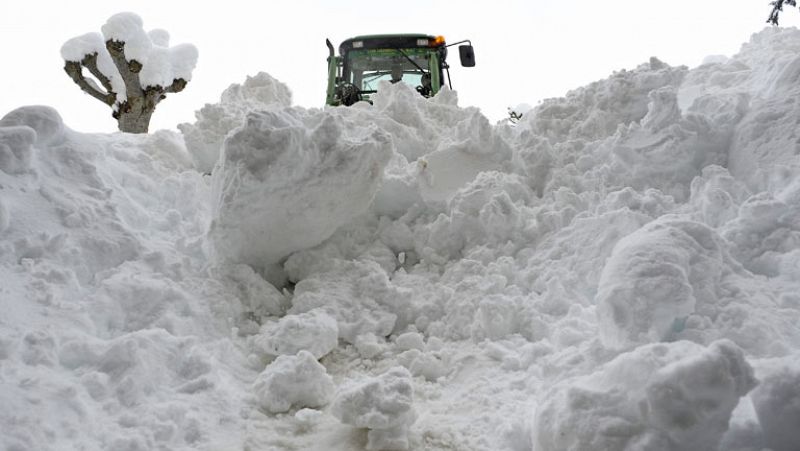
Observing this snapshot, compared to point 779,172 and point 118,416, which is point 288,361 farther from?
point 779,172

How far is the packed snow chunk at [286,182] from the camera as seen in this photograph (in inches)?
122

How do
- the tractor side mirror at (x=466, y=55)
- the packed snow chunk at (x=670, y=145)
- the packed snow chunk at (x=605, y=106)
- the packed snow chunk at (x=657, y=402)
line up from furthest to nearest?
1. the tractor side mirror at (x=466, y=55)
2. the packed snow chunk at (x=605, y=106)
3. the packed snow chunk at (x=670, y=145)
4. the packed snow chunk at (x=657, y=402)

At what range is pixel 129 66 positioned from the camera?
9.45 m

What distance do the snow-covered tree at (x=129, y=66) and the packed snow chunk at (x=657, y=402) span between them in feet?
30.3

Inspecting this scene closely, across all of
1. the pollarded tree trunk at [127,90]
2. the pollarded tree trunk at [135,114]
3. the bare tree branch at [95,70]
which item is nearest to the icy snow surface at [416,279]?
the pollarded tree trunk at [127,90]

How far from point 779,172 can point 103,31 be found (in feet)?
29.8

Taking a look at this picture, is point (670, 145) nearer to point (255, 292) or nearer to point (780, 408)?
point (780, 408)

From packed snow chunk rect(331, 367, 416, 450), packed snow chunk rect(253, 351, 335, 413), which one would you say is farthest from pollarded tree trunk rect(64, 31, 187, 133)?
packed snow chunk rect(331, 367, 416, 450)

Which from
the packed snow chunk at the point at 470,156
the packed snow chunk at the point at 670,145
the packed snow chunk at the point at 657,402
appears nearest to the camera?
the packed snow chunk at the point at 657,402

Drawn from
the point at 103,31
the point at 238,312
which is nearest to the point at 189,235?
the point at 238,312

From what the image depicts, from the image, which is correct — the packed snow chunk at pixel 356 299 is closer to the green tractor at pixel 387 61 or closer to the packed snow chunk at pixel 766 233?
the packed snow chunk at pixel 766 233

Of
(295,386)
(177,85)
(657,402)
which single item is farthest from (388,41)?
(657,402)

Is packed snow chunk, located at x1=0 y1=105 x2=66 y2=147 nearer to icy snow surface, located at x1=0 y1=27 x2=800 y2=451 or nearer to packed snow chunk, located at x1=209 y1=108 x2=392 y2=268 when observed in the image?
icy snow surface, located at x1=0 y1=27 x2=800 y2=451

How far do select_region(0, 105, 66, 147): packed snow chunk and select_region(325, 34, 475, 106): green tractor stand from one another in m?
4.32
